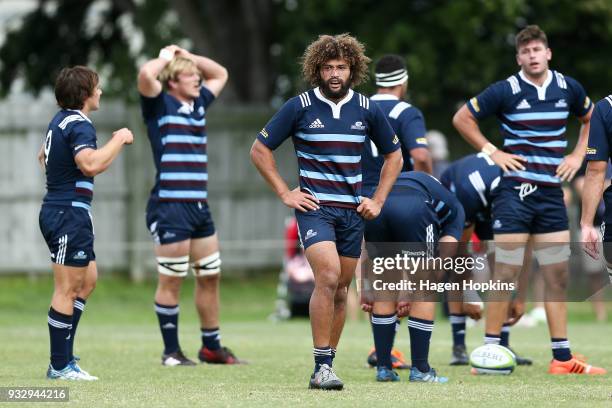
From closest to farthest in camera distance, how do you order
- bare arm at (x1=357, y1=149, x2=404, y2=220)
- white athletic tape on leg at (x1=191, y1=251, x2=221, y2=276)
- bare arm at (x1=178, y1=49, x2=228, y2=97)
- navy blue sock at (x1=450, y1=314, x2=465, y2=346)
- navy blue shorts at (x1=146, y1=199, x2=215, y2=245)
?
bare arm at (x1=357, y1=149, x2=404, y2=220), navy blue shorts at (x1=146, y1=199, x2=215, y2=245), white athletic tape on leg at (x1=191, y1=251, x2=221, y2=276), navy blue sock at (x1=450, y1=314, x2=465, y2=346), bare arm at (x1=178, y1=49, x2=228, y2=97)

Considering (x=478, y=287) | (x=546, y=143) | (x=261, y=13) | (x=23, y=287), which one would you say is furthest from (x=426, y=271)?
(x=261, y=13)

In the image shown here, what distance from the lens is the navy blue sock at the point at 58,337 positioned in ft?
29.7

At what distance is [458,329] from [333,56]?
3.43m

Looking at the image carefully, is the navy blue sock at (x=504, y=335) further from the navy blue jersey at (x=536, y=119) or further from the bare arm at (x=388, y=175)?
the bare arm at (x=388, y=175)

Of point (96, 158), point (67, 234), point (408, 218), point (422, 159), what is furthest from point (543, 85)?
point (67, 234)

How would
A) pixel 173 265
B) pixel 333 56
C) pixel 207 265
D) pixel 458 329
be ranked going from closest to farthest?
pixel 333 56 < pixel 173 265 < pixel 207 265 < pixel 458 329

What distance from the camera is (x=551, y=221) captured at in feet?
32.7

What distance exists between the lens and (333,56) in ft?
27.3

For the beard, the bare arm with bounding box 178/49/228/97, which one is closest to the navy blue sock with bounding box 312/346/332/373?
the beard

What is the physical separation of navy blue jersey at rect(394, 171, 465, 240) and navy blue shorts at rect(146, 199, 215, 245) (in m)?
2.07

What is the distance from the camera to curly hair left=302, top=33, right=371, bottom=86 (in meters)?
8.34

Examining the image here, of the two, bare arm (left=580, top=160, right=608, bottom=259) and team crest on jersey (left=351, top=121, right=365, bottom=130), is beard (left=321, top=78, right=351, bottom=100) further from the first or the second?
bare arm (left=580, top=160, right=608, bottom=259)

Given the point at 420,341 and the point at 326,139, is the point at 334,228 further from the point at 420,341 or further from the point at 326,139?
the point at 420,341

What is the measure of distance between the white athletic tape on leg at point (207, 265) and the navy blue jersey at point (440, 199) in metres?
2.15
